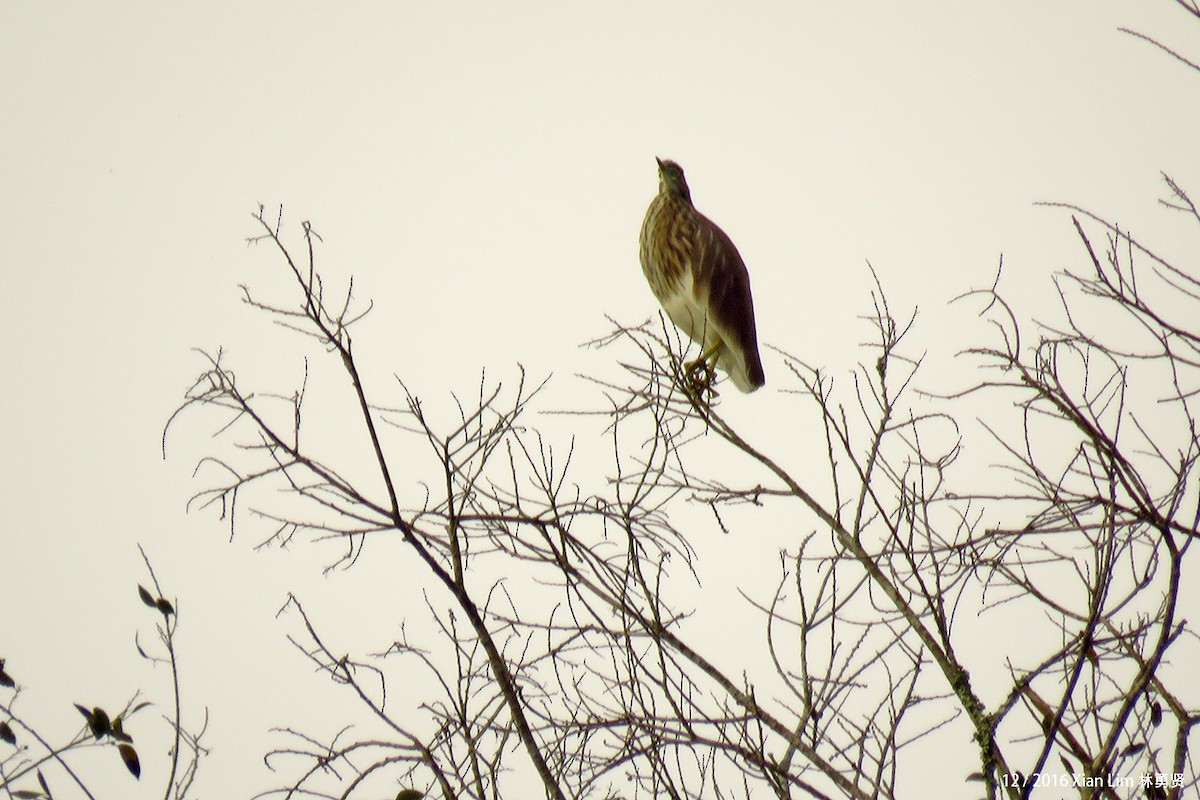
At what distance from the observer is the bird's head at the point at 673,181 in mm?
5596

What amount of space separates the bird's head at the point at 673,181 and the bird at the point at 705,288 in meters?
0.22

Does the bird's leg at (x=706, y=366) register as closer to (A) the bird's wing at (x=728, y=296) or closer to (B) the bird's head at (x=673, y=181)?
(A) the bird's wing at (x=728, y=296)

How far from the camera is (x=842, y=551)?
9.55 ft

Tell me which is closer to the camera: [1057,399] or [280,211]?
[1057,399]

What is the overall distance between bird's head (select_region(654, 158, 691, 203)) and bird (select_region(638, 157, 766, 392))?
0.22m

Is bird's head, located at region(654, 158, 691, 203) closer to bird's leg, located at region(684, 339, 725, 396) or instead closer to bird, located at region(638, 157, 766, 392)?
bird, located at region(638, 157, 766, 392)

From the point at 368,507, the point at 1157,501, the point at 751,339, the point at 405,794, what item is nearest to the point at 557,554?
the point at 368,507

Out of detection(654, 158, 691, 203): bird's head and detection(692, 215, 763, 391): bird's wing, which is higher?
detection(654, 158, 691, 203): bird's head

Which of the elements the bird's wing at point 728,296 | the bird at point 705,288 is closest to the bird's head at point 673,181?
the bird at point 705,288

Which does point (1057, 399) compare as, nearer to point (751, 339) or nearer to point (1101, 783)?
point (1101, 783)

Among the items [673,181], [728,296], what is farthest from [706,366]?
[673,181]

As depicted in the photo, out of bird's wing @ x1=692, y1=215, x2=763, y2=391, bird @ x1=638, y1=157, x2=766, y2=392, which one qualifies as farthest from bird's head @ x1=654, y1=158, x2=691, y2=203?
bird's wing @ x1=692, y1=215, x2=763, y2=391

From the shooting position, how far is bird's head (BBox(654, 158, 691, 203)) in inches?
220

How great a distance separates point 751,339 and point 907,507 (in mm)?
2342
